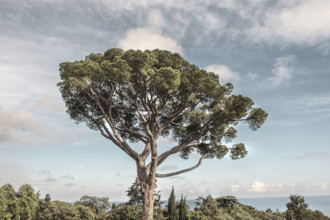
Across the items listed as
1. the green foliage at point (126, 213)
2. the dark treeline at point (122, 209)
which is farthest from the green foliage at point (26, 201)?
the green foliage at point (126, 213)

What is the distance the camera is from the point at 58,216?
25.0 m

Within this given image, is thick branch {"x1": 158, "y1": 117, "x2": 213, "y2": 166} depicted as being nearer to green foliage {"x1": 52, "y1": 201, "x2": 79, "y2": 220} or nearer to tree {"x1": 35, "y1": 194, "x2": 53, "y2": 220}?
green foliage {"x1": 52, "y1": 201, "x2": 79, "y2": 220}

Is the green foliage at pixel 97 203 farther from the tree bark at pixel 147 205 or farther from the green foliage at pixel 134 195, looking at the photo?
the tree bark at pixel 147 205

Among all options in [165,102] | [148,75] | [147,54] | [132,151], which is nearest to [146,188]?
[132,151]

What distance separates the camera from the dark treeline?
1984 cm

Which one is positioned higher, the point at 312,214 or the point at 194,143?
the point at 194,143

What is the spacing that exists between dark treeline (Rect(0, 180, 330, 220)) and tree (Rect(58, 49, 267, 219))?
515 cm

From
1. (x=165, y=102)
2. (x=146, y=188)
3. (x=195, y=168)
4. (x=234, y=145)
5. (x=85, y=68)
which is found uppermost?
(x=85, y=68)

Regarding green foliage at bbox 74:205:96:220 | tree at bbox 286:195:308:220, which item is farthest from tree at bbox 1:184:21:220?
tree at bbox 286:195:308:220

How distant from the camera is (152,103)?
20.2 meters

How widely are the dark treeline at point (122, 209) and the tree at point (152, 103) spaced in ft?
16.9

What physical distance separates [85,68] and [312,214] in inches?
1140

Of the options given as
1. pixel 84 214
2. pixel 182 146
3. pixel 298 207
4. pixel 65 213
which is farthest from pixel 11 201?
pixel 298 207

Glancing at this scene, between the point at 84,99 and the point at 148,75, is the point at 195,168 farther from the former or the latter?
the point at 84,99
